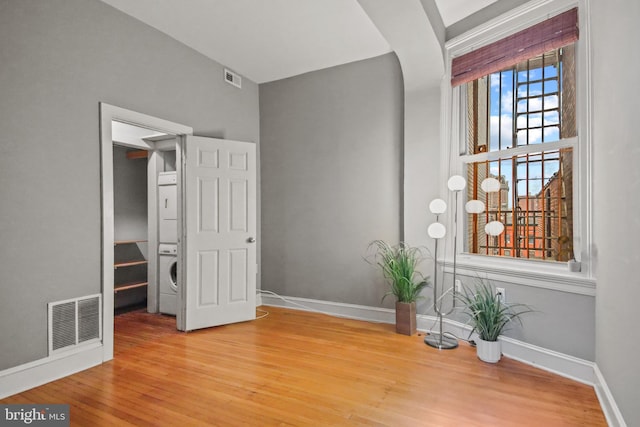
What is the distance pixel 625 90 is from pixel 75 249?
147 inches

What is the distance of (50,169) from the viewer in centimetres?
264

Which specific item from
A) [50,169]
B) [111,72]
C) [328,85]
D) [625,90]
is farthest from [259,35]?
[625,90]

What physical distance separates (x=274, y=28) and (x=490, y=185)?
8.47ft

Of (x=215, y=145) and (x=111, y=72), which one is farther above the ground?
(x=111, y=72)

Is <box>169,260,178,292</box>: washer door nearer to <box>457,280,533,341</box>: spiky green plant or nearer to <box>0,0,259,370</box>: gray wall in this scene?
<box>0,0,259,370</box>: gray wall

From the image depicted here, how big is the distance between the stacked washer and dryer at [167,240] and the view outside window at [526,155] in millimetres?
3401

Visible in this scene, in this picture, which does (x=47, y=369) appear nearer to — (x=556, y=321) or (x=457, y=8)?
(x=556, y=321)

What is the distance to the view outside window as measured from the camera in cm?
274

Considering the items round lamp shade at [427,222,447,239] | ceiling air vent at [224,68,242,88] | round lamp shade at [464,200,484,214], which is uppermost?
ceiling air vent at [224,68,242,88]

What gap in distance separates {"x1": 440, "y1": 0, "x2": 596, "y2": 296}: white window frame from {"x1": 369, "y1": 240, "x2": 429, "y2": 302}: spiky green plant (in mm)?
310

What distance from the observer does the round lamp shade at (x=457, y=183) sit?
3195 mm

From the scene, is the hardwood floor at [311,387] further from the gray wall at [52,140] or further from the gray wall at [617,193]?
the gray wall at [52,140]

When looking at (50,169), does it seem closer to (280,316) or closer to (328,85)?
(280,316)

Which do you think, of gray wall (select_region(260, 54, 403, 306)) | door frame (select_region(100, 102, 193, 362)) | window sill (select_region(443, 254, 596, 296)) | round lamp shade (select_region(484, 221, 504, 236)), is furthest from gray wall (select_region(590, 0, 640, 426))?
door frame (select_region(100, 102, 193, 362))
